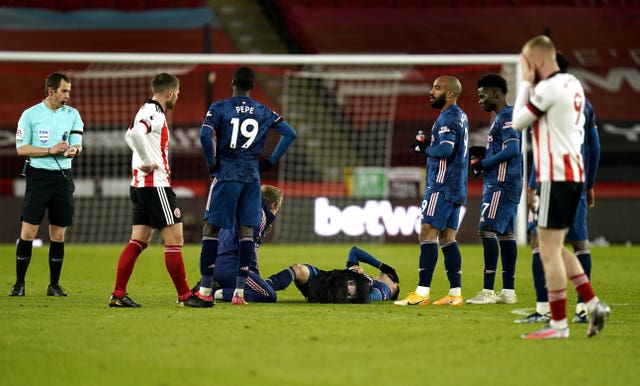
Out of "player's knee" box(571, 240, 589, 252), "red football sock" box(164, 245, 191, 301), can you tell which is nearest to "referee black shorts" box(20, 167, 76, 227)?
"red football sock" box(164, 245, 191, 301)

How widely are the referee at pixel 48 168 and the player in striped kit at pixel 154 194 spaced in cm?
143

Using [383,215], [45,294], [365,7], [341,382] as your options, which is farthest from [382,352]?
[365,7]

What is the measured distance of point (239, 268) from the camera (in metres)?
8.61

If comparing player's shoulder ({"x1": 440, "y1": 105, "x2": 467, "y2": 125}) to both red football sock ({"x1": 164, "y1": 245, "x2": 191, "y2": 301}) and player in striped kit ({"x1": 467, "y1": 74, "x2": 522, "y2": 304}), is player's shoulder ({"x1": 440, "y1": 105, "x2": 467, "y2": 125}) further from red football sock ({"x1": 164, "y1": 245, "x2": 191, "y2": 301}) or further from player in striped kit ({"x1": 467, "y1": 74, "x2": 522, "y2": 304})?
red football sock ({"x1": 164, "y1": 245, "x2": 191, "y2": 301})

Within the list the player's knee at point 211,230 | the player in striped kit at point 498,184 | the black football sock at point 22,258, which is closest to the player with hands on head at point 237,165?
the player's knee at point 211,230

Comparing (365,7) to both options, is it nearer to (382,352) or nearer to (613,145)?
(613,145)

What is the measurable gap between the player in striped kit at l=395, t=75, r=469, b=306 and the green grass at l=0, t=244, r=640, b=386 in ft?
1.23

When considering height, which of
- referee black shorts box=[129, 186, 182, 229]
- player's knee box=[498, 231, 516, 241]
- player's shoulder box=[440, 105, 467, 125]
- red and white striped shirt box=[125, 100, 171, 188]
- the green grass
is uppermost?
player's shoulder box=[440, 105, 467, 125]

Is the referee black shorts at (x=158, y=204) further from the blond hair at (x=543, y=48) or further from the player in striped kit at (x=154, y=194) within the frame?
the blond hair at (x=543, y=48)

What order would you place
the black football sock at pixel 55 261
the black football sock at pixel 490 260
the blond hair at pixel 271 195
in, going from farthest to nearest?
the black football sock at pixel 55 261 → the blond hair at pixel 271 195 → the black football sock at pixel 490 260

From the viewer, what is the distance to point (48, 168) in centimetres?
948

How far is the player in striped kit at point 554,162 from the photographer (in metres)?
6.43

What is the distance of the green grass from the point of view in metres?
5.18

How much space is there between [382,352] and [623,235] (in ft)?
43.3
